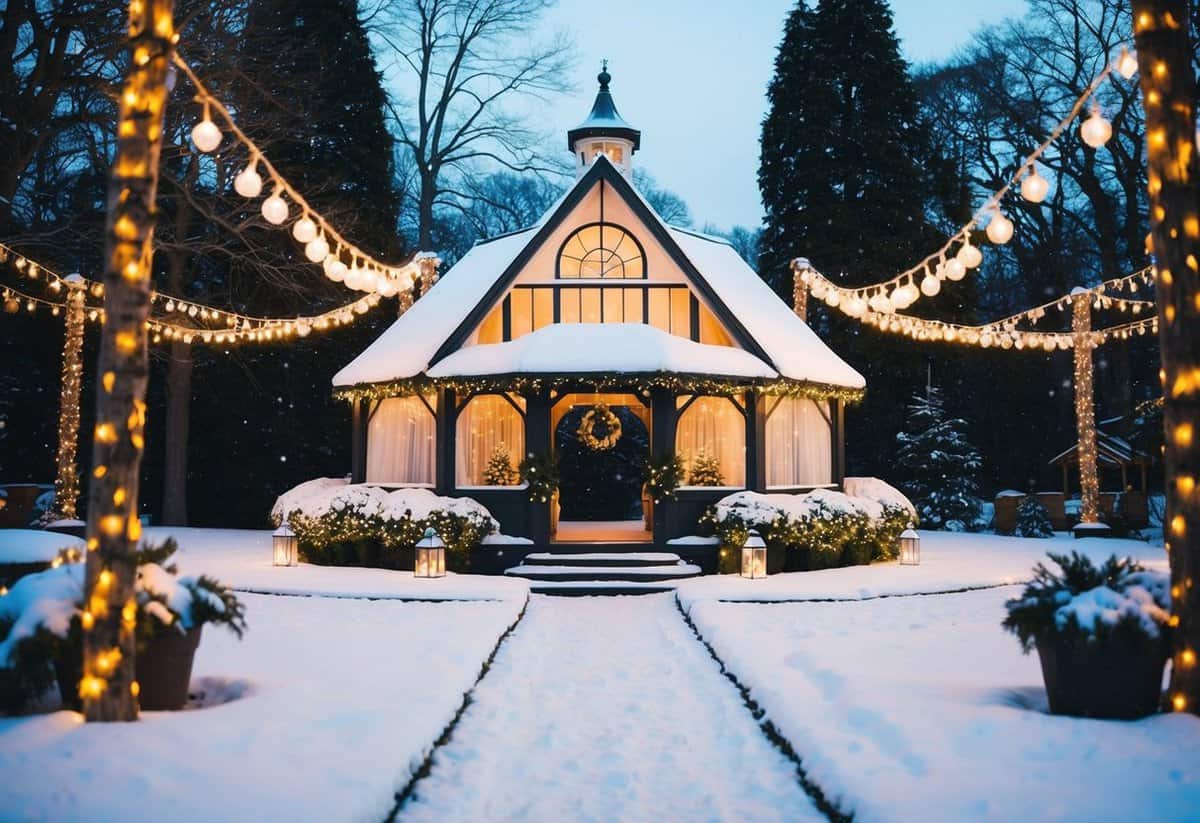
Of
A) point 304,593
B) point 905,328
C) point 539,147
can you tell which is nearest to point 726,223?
point 539,147

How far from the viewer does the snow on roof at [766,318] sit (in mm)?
15930

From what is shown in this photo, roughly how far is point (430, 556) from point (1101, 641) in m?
Result: 9.34

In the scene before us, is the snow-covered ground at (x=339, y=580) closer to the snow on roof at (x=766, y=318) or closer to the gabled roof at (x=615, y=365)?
the gabled roof at (x=615, y=365)

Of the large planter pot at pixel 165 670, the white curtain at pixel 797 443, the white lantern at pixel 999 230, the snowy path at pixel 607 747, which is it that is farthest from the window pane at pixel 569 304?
the large planter pot at pixel 165 670

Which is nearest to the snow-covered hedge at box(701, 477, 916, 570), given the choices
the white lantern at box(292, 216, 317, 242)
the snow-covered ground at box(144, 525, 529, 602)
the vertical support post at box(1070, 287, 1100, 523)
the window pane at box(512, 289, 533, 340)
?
the snow-covered ground at box(144, 525, 529, 602)

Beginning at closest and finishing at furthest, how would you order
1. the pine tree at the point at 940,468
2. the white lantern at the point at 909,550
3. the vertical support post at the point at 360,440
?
the white lantern at the point at 909,550, the vertical support post at the point at 360,440, the pine tree at the point at 940,468

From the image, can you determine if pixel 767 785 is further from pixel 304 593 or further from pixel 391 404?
pixel 391 404

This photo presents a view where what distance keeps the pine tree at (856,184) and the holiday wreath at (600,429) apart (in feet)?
36.5

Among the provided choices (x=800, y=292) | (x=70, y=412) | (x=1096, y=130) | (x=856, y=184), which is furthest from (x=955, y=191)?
(x=70, y=412)

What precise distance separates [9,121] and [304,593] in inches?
334

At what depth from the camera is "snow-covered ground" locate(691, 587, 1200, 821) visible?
4371 millimetres

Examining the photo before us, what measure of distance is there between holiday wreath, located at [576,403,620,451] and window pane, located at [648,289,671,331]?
1888mm

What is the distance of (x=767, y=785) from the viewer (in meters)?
5.20

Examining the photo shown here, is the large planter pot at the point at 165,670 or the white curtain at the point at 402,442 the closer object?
the large planter pot at the point at 165,670
